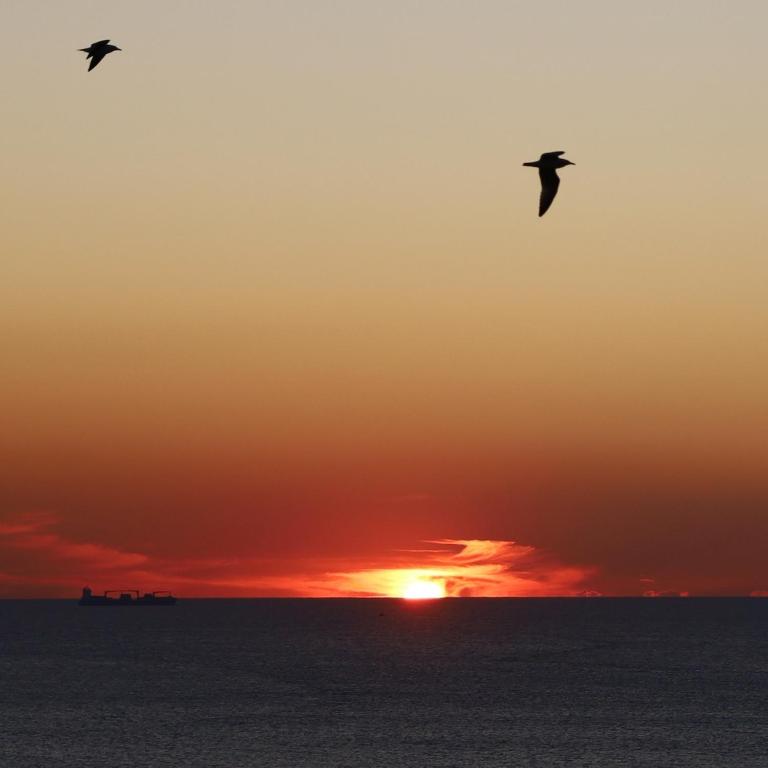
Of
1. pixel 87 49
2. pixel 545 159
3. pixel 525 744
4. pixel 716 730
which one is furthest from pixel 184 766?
pixel 545 159

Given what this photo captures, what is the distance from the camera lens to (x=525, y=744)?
148 meters

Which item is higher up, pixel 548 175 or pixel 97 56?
pixel 97 56

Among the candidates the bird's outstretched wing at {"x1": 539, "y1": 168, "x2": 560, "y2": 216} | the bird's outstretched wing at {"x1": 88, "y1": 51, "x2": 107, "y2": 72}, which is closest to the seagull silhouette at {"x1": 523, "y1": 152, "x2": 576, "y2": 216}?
the bird's outstretched wing at {"x1": 539, "y1": 168, "x2": 560, "y2": 216}

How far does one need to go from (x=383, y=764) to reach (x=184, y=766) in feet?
59.7

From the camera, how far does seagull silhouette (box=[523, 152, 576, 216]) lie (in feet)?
136

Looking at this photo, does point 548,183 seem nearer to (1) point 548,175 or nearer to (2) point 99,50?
(1) point 548,175

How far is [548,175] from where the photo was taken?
43.7 m

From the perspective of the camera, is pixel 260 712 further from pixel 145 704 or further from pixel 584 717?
pixel 584 717

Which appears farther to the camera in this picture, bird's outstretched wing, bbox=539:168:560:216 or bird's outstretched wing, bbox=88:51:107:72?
bird's outstretched wing, bbox=88:51:107:72

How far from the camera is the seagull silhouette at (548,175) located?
4141cm

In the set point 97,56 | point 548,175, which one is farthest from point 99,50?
point 548,175

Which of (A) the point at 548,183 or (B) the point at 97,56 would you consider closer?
(A) the point at 548,183

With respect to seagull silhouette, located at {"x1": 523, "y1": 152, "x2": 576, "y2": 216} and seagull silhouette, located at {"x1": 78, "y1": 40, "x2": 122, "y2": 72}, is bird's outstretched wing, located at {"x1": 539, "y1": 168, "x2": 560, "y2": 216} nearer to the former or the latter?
seagull silhouette, located at {"x1": 523, "y1": 152, "x2": 576, "y2": 216}

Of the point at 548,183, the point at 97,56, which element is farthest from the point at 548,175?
the point at 97,56
